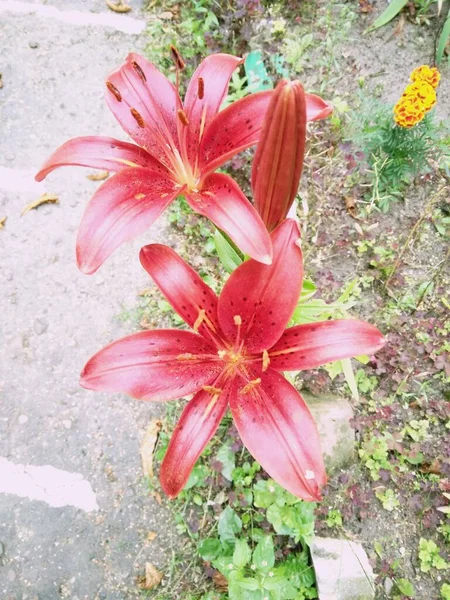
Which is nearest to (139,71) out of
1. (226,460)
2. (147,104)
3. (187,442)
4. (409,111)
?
(147,104)

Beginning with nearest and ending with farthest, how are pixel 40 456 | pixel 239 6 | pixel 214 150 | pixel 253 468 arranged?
pixel 214 150 → pixel 253 468 → pixel 40 456 → pixel 239 6

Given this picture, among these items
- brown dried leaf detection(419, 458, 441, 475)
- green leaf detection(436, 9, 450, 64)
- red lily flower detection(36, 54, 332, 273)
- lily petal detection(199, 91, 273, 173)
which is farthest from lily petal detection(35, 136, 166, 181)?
green leaf detection(436, 9, 450, 64)

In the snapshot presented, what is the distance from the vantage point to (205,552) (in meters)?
1.64

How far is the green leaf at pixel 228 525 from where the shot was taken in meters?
1.66

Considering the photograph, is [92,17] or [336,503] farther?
[92,17]

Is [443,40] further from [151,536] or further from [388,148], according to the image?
[151,536]

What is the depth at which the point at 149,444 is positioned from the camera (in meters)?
1.89

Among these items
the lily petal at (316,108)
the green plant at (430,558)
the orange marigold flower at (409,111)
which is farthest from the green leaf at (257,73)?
the green plant at (430,558)

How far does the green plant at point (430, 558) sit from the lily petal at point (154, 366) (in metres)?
1.11

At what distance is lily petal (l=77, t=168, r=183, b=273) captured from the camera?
92 centimetres

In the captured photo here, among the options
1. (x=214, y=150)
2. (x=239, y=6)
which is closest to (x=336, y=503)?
(x=214, y=150)

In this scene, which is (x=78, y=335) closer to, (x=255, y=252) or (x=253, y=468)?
(x=253, y=468)

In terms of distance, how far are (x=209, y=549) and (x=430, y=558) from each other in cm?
69

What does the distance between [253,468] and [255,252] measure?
110 centimetres
